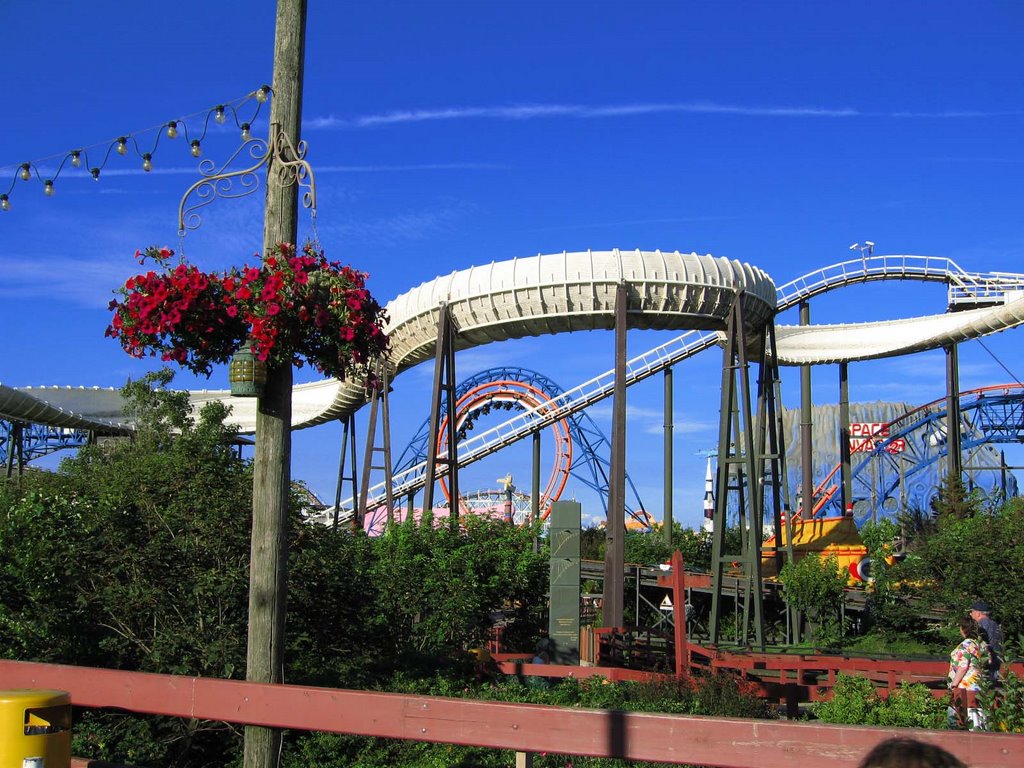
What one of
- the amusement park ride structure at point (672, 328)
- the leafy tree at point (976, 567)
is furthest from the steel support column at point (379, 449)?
the leafy tree at point (976, 567)

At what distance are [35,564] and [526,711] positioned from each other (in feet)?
20.4

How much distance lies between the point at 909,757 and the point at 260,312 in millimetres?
4479

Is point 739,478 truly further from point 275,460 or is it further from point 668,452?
point 275,460

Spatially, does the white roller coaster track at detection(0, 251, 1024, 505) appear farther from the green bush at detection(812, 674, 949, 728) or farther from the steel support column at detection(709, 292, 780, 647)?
the green bush at detection(812, 674, 949, 728)

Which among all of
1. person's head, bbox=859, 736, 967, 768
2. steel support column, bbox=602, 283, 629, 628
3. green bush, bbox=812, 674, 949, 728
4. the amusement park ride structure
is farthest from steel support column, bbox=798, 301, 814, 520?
person's head, bbox=859, 736, 967, 768

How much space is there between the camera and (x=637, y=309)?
79.5 feet

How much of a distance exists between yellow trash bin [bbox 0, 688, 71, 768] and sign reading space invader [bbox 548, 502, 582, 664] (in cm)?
1195

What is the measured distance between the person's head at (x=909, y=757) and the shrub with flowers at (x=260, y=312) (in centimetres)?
420

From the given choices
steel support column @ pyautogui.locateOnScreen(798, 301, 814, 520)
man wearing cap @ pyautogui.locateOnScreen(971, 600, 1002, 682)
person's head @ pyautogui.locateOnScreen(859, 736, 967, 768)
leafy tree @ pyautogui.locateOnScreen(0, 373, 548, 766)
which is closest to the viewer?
person's head @ pyautogui.locateOnScreen(859, 736, 967, 768)

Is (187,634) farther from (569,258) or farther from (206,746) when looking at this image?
(569,258)

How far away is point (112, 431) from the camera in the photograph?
45531mm

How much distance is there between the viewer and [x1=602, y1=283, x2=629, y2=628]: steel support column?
21.0 metres

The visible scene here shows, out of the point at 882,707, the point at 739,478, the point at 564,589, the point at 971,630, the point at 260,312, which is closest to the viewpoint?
the point at 260,312

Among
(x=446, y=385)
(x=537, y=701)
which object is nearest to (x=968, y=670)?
(x=537, y=701)
